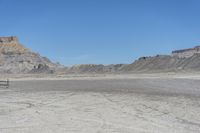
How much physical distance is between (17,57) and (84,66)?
33541 mm

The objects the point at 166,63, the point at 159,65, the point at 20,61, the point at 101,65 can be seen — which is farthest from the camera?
the point at 20,61

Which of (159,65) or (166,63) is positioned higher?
(166,63)

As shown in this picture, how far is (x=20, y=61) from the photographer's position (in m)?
174

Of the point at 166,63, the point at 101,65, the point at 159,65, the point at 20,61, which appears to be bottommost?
the point at 159,65

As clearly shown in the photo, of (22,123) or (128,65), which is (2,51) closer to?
(128,65)

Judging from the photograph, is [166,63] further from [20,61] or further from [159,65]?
[20,61]

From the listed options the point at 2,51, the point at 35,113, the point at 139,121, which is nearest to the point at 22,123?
the point at 35,113

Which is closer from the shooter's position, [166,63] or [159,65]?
[166,63]

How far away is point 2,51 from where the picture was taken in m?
189

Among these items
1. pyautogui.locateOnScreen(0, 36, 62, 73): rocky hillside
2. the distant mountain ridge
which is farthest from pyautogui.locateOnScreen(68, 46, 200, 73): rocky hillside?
pyautogui.locateOnScreen(0, 36, 62, 73): rocky hillside

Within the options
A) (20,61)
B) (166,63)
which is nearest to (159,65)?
(166,63)

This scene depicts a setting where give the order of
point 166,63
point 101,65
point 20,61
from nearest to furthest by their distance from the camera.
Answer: point 166,63 → point 101,65 → point 20,61

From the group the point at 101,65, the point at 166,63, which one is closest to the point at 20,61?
the point at 101,65

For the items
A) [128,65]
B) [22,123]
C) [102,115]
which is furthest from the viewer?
[128,65]
